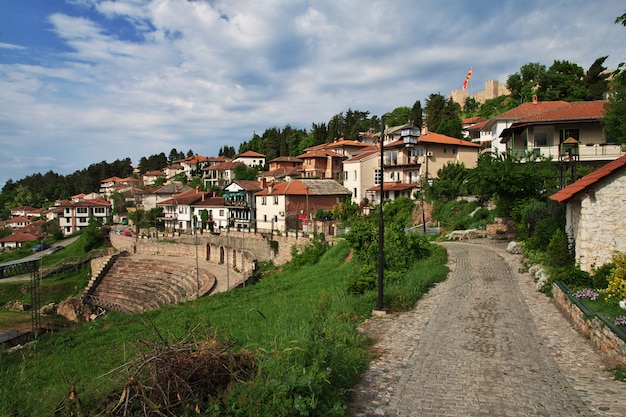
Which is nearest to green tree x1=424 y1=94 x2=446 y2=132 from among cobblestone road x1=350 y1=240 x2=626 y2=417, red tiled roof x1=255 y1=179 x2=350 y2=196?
red tiled roof x1=255 y1=179 x2=350 y2=196

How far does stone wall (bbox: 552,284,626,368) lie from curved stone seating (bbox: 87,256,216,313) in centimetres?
2199

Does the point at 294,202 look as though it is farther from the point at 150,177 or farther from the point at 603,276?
the point at 150,177

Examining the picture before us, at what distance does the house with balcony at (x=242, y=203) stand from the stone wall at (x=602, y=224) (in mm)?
40042

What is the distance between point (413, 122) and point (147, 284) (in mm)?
43288

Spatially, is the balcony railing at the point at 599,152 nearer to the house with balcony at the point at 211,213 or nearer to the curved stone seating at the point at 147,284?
the curved stone seating at the point at 147,284

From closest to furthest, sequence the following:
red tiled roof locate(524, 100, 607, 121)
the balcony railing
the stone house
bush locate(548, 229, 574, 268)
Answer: the stone house, bush locate(548, 229, 574, 268), the balcony railing, red tiled roof locate(524, 100, 607, 121)

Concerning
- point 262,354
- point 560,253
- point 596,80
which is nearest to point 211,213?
point 560,253

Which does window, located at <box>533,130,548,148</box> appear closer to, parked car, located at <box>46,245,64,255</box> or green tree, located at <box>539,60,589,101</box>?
green tree, located at <box>539,60,589,101</box>

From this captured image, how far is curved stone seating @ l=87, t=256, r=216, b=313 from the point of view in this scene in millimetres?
31047

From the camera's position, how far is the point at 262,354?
255 inches

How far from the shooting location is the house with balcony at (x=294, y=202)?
42.5 meters

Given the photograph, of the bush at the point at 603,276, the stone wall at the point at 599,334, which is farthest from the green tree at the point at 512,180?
the stone wall at the point at 599,334

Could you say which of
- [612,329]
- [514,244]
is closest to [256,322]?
[612,329]

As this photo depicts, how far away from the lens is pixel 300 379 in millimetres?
5766
